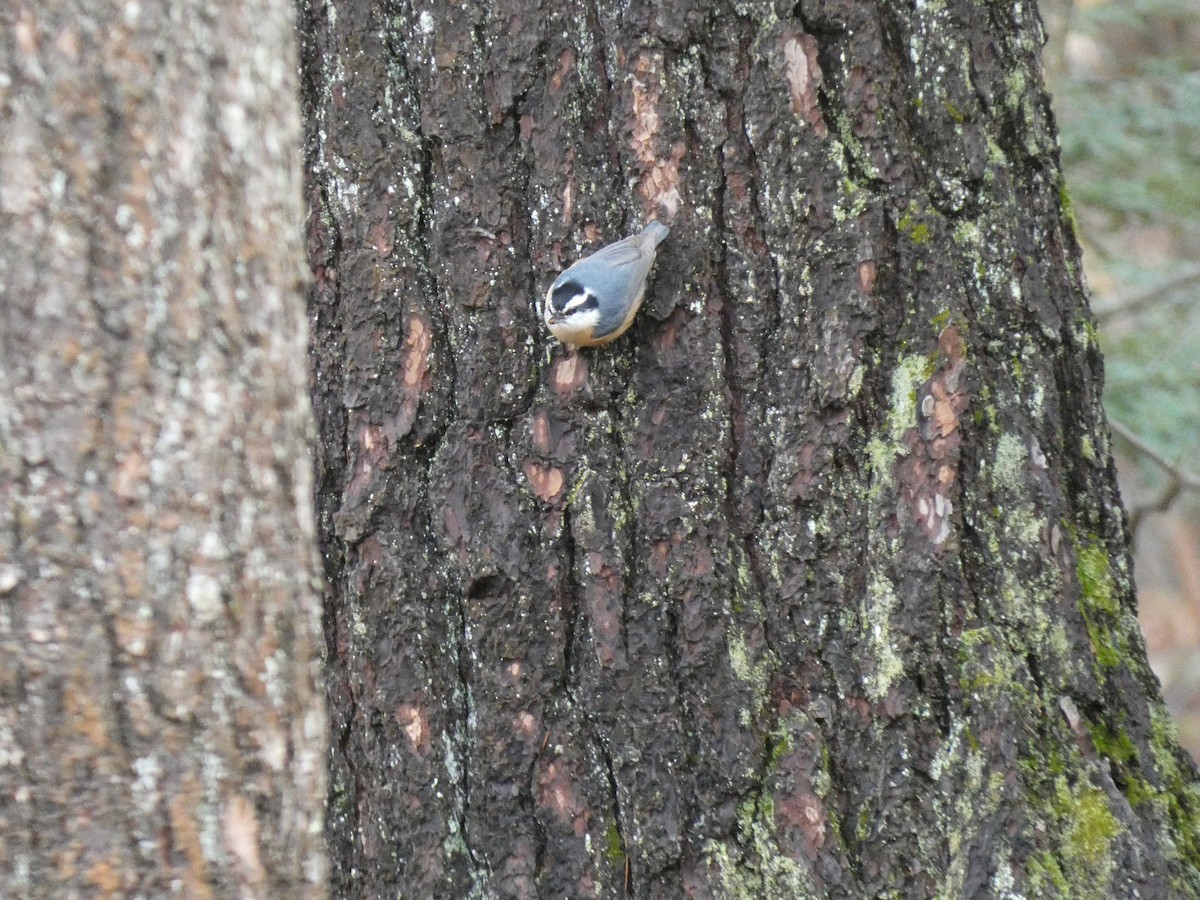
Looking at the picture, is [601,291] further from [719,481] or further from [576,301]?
[719,481]

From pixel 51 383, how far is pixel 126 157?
24cm

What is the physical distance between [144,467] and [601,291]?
0.73 meters

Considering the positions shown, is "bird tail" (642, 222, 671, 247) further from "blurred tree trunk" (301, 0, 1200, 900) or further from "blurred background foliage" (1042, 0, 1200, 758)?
"blurred background foliage" (1042, 0, 1200, 758)

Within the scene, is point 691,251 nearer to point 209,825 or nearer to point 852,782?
point 852,782

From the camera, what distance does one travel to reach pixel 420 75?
6.09 ft

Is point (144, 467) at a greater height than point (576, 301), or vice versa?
point (576, 301)

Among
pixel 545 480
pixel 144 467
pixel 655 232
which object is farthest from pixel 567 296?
pixel 144 467

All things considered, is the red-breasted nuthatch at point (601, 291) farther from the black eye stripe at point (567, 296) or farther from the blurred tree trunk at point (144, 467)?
the blurred tree trunk at point (144, 467)

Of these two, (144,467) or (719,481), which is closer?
(144,467)

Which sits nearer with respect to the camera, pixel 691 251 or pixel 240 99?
pixel 240 99

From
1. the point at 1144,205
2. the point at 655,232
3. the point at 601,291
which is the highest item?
the point at 1144,205

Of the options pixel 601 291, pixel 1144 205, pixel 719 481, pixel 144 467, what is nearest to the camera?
pixel 144 467

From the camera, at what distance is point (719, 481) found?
1790 millimetres

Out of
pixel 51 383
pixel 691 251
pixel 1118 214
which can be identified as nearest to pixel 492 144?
pixel 691 251
